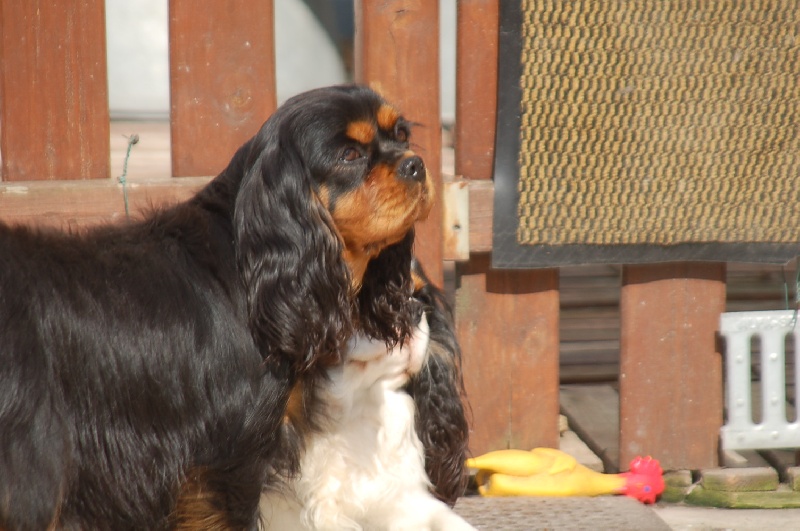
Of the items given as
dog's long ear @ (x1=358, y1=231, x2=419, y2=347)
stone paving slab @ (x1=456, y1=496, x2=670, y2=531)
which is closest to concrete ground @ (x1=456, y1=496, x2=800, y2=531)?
stone paving slab @ (x1=456, y1=496, x2=670, y2=531)

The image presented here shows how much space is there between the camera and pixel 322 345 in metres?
2.47

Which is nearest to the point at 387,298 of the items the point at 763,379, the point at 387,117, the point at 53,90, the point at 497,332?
the point at 387,117

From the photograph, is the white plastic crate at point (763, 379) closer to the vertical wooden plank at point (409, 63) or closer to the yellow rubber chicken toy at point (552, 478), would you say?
the yellow rubber chicken toy at point (552, 478)

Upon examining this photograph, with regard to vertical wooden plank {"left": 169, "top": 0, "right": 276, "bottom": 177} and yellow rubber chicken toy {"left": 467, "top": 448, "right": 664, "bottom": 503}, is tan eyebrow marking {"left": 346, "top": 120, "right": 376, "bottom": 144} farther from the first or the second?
yellow rubber chicken toy {"left": 467, "top": 448, "right": 664, "bottom": 503}

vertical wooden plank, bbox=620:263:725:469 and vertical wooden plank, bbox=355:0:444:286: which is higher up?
vertical wooden plank, bbox=355:0:444:286

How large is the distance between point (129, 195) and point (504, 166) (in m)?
1.09

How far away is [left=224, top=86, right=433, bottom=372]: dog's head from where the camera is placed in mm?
2396

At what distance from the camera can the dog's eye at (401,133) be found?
2628mm

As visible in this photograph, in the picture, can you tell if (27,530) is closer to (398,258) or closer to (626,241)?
(398,258)

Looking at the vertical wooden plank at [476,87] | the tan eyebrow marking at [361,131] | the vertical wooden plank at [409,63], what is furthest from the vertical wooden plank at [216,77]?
the tan eyebrow marking at [361,131]

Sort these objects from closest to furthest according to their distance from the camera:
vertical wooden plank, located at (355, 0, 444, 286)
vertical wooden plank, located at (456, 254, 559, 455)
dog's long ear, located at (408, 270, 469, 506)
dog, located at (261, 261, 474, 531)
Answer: dog, located at (261, 261, 474, 531) → dog's long ear, located at (408, 270, 469, 506) → vertical wooden plank, located at (355, 0, 444, 286) → vertical wooden plank, located at (456, 254, 559, 455)

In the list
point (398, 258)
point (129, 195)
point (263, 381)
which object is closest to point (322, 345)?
point (263, 381)

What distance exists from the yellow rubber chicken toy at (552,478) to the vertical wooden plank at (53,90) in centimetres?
149

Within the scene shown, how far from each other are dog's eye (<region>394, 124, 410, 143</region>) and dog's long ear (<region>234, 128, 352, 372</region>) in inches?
11.8
